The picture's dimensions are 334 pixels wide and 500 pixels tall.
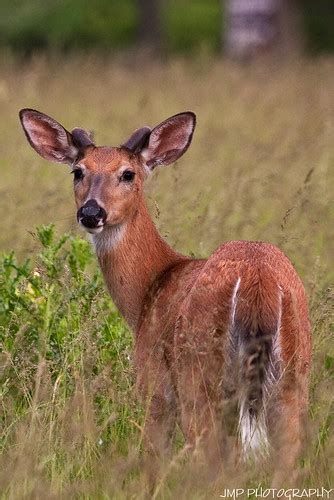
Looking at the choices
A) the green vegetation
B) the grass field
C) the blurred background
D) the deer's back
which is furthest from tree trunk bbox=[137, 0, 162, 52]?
the deer's back

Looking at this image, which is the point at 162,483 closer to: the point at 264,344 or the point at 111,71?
the point at 264,344

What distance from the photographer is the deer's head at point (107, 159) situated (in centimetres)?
554

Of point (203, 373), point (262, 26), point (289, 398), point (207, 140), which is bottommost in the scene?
point (262, 26)

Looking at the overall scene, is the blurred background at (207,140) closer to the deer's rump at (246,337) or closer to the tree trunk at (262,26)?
the tree trunk at (262,26)

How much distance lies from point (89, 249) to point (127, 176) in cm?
52

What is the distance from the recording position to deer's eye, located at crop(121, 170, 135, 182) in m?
5.69

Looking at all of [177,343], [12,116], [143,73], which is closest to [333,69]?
[143,73]

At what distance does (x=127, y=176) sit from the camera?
5.71 m

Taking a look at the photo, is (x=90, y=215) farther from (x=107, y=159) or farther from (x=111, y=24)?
(x=111, y=24)

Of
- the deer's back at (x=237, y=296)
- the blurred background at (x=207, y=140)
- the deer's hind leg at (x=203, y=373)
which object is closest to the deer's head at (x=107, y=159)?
the blurred background at (x=207, y=140)

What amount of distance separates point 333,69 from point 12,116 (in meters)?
4.55

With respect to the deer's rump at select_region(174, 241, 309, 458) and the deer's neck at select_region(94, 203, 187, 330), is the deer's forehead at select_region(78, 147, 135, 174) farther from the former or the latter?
the deer's rump at select_region(174, 241, 309, 458)

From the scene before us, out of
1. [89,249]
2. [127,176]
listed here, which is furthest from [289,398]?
[89,249]

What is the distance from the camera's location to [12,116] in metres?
11.9
